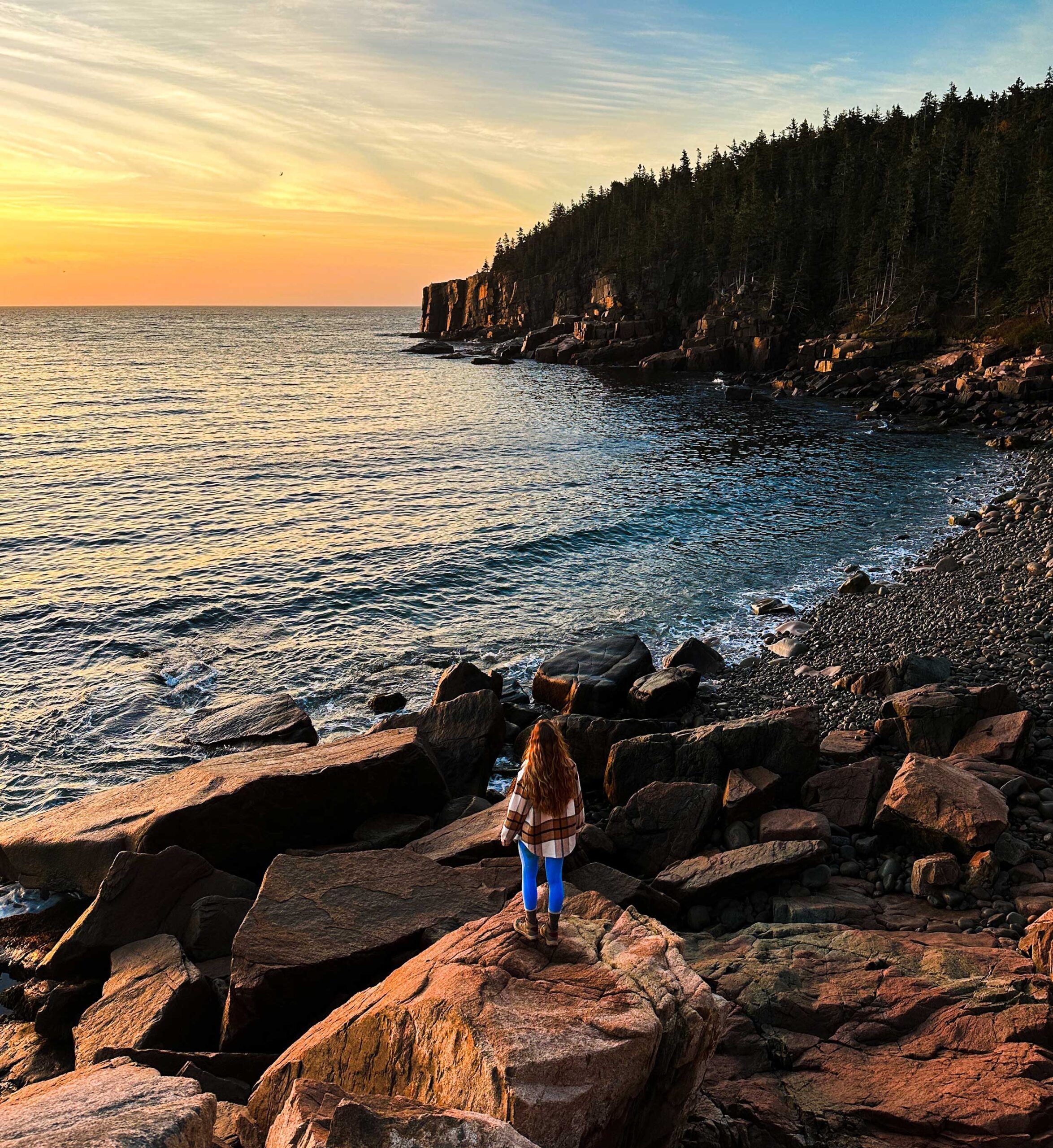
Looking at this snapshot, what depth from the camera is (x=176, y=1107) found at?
5.54 m

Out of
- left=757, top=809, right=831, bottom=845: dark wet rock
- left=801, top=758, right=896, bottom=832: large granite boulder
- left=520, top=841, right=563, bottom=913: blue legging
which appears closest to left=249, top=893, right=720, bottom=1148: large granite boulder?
left=520, top=841, right=563, bottom=913: blue legging

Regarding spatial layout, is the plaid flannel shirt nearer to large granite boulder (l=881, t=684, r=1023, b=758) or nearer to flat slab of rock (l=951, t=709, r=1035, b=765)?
flat slab of rock (l=951, t=709, r=1035, b=765)

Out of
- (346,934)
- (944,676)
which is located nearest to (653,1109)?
(346,934)

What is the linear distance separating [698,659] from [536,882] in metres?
15.1

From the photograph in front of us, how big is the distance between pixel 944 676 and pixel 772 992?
11.8 metres

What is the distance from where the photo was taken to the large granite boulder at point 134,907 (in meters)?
10.9

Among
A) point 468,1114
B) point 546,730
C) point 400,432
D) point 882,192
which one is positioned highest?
point 882,192

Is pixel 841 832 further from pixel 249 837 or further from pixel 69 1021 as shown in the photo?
pixel 69 1021

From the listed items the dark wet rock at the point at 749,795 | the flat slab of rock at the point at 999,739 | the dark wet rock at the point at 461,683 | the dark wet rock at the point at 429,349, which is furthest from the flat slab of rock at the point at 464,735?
the dark wet rock at the point at 429,349

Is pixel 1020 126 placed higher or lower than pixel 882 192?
higher

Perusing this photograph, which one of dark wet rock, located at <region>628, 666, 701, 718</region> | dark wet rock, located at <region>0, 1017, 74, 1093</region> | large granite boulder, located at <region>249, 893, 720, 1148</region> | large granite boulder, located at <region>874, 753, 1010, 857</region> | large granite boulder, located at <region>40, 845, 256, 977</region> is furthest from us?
dark wet rock, located at <region>628, 666, 701, 718</region>

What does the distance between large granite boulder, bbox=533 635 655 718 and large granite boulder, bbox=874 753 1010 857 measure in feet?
26.5

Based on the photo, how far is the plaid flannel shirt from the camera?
7.43m

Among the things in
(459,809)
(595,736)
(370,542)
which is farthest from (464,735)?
(370,542)
